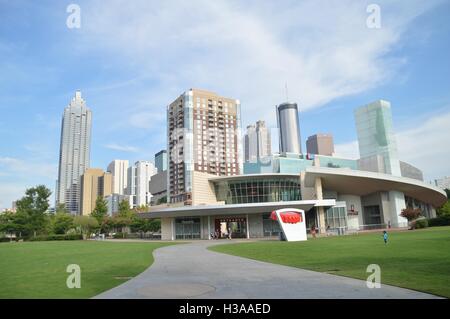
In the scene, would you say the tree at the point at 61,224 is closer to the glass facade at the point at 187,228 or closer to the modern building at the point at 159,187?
the glass facade at the point at 187,228

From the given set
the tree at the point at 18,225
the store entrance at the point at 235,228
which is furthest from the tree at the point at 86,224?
the store entrance at the point at 235,228

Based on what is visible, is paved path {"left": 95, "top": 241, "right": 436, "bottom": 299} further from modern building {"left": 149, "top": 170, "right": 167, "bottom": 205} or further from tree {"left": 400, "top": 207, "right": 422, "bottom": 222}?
modern building {"left": 149, "top": 170, "right": 167, "bottom": 205}

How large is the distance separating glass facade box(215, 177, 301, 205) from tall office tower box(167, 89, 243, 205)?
59.2m

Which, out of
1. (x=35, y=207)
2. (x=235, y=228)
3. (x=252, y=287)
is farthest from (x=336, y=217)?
(x=35, y=207)

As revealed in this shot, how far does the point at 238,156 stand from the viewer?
144m

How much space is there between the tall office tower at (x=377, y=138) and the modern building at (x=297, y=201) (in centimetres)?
1239

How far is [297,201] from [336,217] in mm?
9145

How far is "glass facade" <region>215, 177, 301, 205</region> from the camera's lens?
69.1m
